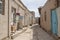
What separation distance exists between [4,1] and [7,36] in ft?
7.29

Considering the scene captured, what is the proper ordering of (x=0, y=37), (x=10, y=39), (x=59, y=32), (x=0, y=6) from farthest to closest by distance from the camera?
(x=10, y=39) < (x=59, y=32) < (x=0, y=6) < (x=0, y=37)

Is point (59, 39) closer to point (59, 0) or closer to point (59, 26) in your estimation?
point (59, 26)

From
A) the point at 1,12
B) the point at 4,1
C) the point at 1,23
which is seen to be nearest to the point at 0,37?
the point at 1,23

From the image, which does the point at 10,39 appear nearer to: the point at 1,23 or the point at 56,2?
→ the point at 1,23

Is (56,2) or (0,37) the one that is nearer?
(0,37)

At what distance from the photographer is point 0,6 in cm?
790

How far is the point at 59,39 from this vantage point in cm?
796

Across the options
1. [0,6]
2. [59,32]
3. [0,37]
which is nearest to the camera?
[0,37]

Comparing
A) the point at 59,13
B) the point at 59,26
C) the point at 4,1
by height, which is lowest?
the point at 59,26

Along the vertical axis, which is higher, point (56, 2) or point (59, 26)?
point (56, 2)

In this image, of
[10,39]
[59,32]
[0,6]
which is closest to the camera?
[0,6]

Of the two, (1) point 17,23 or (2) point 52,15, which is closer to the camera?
(2) point 52,15

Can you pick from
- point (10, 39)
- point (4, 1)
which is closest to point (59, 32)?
point (10, 39)

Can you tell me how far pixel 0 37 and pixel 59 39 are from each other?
3253mm
